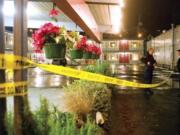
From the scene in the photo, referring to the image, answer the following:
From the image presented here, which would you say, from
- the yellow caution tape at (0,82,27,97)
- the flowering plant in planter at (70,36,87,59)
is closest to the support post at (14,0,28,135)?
the yellow caution tape at (0,82,27,97)

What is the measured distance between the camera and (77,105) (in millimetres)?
7137

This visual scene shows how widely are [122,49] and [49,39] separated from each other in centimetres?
7223

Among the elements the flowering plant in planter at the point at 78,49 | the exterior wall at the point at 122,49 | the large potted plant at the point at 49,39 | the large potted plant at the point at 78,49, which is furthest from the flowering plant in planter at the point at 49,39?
the exterior wall at the point at 122,49

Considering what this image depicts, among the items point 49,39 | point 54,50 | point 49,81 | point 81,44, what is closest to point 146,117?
point 81,44

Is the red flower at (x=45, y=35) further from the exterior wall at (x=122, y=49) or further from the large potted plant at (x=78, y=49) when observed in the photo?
the exterior wall at (x=122, y=49)

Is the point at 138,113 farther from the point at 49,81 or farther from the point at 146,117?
the point at 49,81

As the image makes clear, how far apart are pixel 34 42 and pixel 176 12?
30.1 m

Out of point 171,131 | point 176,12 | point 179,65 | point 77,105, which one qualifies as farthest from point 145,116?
point 176,12

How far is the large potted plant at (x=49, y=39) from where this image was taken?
6406 mm

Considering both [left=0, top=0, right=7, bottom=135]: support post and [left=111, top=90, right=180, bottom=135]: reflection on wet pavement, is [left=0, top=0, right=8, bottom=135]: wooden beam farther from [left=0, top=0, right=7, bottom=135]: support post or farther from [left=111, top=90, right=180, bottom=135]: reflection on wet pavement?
[left=111, top=90, right=180, bottom=135]: reflection on wet pavement

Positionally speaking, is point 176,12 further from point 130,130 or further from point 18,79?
point 18,79

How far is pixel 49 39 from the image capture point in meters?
6.46

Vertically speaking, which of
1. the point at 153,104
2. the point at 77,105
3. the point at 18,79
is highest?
the point at 18,79

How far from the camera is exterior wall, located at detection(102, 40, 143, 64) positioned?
255 feet
